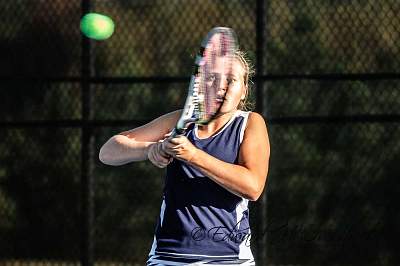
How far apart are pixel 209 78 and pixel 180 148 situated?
36cm

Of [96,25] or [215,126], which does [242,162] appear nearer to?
[215,126]

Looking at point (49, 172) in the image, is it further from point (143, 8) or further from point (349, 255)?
point (349, 255)

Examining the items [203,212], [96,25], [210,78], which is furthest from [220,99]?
[96,25]

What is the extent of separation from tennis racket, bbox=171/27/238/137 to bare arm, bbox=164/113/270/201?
91 millimetres

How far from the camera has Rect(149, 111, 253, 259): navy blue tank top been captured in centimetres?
313

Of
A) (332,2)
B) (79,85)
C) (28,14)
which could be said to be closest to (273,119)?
(332,2)

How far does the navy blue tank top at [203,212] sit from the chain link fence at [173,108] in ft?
8.28

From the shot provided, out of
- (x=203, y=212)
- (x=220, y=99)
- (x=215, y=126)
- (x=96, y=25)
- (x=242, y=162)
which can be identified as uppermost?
(x=96, y=25)

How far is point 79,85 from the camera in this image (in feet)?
20.1

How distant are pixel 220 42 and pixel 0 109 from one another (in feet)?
10.7

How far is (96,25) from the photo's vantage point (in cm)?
610

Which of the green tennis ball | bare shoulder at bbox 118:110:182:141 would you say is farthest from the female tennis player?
the green tennis ball

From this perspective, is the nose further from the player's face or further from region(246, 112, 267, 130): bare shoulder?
region(246, 112, 267, 130): bare shoulder

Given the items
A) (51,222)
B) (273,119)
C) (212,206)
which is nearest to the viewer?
(212,206)
